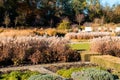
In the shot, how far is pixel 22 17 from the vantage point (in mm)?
59000

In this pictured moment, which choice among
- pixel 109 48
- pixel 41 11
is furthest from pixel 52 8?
pixel 109 48

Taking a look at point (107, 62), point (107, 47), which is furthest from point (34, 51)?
point (107, 47)

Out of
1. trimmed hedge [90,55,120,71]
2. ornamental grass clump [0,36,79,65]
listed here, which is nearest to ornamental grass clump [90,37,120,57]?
A: ornamental grass clump [0,36,79,65]

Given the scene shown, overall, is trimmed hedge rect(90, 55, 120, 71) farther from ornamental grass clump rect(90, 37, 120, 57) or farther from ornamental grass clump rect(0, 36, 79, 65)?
ornamental grass clump rect(90, 37, 120, 57)

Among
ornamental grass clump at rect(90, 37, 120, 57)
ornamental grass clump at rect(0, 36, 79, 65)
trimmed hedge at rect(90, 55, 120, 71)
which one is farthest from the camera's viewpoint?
ornamental grass clump at rect(90, 37, 120, 57)

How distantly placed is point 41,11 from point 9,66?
5518 centimetres

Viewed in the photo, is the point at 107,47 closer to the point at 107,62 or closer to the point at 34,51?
the point at 107,62

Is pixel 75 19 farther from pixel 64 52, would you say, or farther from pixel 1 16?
pixel 64 52

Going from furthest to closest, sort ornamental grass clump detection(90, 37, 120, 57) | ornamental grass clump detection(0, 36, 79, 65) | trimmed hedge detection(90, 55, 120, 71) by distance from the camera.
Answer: ornamental grass clump detection(90, 37, 120, 57) → ornamental grass clump detection(0, 36, 79, 65) → trimmed hedge detection(90, 55, 120, 71)

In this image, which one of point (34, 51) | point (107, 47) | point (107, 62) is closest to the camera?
point (107, 62)

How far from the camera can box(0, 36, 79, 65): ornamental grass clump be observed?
12.6 m

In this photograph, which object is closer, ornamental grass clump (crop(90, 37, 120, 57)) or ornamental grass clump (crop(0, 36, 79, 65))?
ornamental grass clump (crop(0, 36, 79, 65))

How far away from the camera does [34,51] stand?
43.1ft

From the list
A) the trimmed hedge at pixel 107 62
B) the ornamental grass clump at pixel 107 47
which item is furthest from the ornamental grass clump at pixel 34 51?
the ornamental grass clump at pixel 107 47
